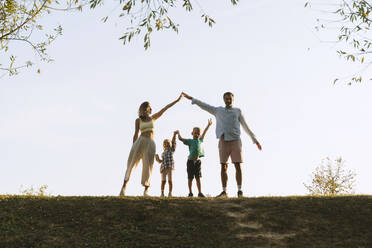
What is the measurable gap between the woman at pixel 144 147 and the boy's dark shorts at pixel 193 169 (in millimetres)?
2792

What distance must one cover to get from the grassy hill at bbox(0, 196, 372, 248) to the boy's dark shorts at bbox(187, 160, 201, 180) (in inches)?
125

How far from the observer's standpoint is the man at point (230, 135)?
12930mm

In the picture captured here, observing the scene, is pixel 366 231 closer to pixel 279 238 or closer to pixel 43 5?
pixel 279 238

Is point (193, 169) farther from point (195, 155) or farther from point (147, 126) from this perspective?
point (147, 126)

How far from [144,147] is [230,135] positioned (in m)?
2.71

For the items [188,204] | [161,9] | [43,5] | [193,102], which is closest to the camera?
[188,204]

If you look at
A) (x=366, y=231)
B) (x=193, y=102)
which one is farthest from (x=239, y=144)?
(x=366, y=231)

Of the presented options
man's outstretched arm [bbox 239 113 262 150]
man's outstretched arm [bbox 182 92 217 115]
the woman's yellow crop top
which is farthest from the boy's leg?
the woman's yellow crop top

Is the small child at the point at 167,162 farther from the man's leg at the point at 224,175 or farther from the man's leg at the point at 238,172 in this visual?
the man's leg at the point at 238,172

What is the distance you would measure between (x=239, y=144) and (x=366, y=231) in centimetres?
434

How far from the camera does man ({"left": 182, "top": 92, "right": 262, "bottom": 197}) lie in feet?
42.4

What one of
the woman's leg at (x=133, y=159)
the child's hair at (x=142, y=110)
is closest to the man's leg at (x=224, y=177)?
the woman's leg at (x=133, y=159)

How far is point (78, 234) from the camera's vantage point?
10.1 m

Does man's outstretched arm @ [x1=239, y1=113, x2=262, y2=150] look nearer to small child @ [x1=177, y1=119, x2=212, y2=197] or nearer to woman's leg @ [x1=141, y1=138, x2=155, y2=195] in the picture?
small child @ [x1=177, y1=119, x2=212, y2=197]
